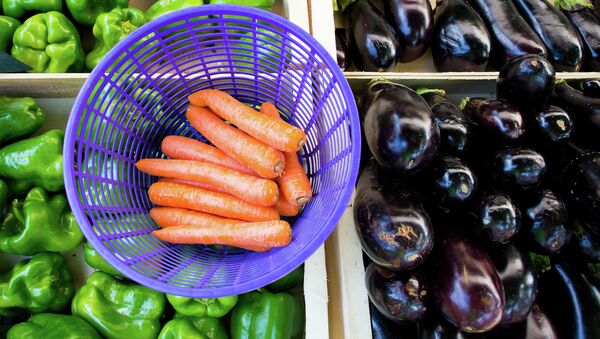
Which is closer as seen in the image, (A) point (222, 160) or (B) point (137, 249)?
(B) point (137, 249)

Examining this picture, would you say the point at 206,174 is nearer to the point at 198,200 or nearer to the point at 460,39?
the point at 198,200

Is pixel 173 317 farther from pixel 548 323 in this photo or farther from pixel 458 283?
pixel 548 323

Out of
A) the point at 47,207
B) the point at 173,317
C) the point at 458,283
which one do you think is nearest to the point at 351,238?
the point at 458,283

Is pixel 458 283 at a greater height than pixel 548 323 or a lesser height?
greater

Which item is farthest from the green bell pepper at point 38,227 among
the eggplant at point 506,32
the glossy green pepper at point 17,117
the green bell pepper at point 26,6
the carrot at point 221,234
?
the eggplant at point 506,32

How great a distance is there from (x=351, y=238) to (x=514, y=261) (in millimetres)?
334

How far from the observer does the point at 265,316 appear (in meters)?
0.95

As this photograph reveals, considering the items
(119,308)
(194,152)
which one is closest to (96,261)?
(119,308)

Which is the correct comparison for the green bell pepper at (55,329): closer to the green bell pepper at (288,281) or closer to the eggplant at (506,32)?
the green bell pepper at (288,281)

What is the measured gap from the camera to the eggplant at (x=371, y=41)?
1.05m

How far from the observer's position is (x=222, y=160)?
39.0 inches

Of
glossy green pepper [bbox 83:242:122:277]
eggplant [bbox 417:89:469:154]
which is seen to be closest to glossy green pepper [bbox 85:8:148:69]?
glossy green pepper [bbox 83:242:122:277]

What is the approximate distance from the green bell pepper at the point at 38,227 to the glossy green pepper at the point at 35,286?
0.11 ft

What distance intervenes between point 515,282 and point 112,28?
1.09 m
